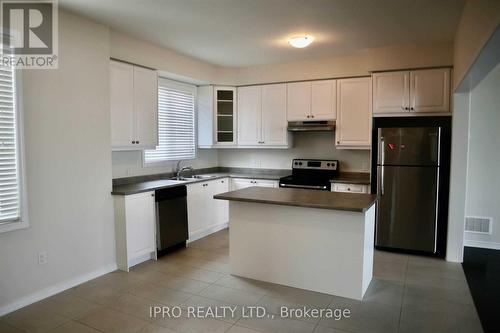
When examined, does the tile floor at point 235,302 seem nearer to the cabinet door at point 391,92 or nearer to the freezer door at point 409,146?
the freezer door at point 409,146

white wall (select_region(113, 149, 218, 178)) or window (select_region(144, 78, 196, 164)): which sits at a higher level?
window (select_region(144, 78, 196, 164))

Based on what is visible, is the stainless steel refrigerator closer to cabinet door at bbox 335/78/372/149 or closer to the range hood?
cabinet door at bbox 335/78/372/149

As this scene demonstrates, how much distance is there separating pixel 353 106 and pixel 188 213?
9.16 ft

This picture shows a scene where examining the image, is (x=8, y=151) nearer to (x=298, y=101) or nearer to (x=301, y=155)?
(x=298, y=101)

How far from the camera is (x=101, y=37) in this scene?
11.9 ft

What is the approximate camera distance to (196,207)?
4.89 meters

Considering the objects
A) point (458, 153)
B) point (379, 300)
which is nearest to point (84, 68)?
point (379, 300)

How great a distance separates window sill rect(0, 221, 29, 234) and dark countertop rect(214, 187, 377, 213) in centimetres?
172

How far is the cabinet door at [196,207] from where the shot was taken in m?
4.77

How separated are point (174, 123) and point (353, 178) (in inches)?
112

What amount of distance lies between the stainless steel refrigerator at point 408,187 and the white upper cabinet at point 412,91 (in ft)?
1.04

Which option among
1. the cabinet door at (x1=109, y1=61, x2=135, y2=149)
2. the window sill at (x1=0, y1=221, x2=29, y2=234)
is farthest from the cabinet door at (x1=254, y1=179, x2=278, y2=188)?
the window sill at (x1=0, y1=221, x2=29, y2=234)

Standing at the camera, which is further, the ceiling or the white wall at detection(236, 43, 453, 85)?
the white wall at detection(236, 43, 453, 85)

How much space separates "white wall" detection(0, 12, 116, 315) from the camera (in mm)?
2984
